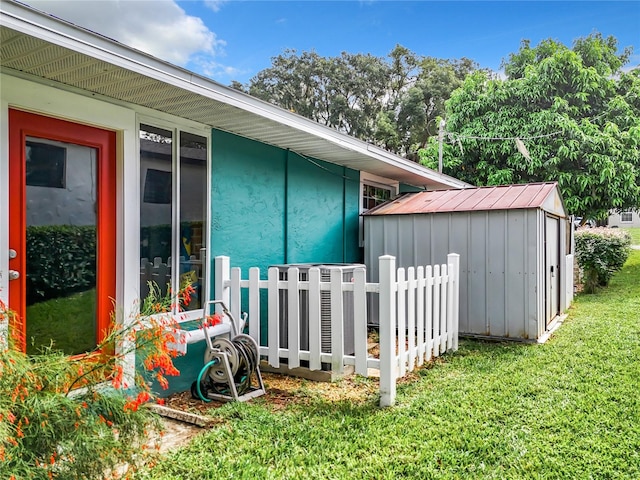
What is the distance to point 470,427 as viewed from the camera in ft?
9.86

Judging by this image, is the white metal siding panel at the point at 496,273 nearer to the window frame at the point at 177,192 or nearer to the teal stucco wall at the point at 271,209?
the teal stucco wall at the point at 271,209

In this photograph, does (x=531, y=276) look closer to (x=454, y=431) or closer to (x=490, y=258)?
(x=490, y=258)

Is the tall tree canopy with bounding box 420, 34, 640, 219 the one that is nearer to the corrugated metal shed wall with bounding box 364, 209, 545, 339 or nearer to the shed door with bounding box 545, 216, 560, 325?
the shed door with bounding box 545, 216, 560, 325

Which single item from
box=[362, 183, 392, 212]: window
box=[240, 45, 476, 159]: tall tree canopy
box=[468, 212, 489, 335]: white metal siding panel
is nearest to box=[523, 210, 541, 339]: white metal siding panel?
box=[468, 212, 489, 335]: white metal siding panel

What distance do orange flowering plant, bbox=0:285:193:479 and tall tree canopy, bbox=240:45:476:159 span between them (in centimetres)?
2148

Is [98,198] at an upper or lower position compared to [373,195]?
lower

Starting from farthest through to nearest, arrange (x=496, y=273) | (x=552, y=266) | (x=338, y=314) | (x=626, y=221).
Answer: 1. (x=626, y=221)
2. (x=552, y=266)
3. (x=496, y=273)
4. (x=338, y=314)

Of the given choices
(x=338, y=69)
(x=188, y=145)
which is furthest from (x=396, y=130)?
(x=188, y=145)

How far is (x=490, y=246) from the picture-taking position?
18.7 ft

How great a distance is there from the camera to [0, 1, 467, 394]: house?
2717 mm

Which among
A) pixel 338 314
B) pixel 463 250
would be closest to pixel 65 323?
pixel 338 314

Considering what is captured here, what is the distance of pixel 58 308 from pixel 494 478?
288cm

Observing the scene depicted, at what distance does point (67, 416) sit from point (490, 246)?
504cm

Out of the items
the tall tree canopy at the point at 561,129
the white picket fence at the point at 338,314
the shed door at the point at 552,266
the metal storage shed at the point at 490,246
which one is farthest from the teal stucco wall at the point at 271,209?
the tall tree canopy at the point at 561,129
